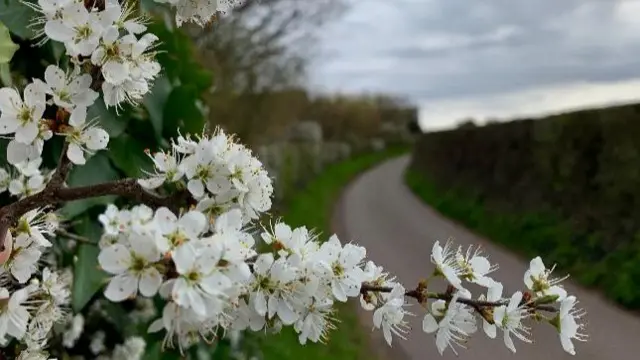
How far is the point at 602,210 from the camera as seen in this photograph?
740cm

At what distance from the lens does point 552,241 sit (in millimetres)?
7727

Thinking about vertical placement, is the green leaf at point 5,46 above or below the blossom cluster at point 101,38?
below

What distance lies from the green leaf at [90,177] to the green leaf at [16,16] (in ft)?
1.05

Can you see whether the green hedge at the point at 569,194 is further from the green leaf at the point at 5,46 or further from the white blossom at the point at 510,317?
the green leaf at the point at 5,46

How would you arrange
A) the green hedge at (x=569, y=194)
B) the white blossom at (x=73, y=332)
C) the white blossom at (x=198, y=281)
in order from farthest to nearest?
the green hedge at (x=569, y=194)
the white blossom at (x=73, y=332)
the white blossom at (x=198, y=281)

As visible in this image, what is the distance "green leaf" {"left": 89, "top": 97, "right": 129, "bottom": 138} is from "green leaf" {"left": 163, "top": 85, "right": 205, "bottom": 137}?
0.17 m

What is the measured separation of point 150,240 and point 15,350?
0.78 metres

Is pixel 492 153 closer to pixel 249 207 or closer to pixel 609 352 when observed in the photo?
pixel 609 352

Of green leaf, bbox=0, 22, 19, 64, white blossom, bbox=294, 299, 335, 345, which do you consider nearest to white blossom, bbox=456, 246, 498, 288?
white blossom, bbox=294, 299, 335, 345

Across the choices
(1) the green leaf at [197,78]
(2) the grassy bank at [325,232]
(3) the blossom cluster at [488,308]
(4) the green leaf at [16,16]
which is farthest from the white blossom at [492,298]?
(1) the green leaf at [197,78]

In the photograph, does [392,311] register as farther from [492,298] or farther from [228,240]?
[228,240]

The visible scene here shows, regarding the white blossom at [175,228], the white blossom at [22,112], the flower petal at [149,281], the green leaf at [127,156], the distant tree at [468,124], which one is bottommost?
the distant tree at [468,124]

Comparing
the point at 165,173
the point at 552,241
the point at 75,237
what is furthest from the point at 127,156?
the point at 552,241

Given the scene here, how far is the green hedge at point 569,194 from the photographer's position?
6.79 metres
